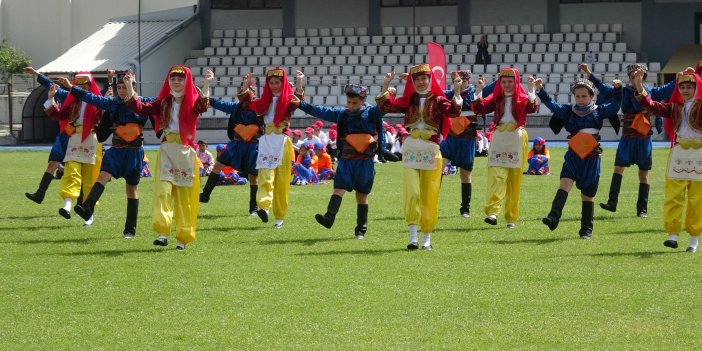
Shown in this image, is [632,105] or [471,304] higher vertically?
[632,105]

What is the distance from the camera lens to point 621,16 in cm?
4247

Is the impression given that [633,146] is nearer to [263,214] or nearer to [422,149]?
[422,149]

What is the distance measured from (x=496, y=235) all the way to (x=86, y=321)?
6013 mm

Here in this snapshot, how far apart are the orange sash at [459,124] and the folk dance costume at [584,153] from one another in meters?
2.83

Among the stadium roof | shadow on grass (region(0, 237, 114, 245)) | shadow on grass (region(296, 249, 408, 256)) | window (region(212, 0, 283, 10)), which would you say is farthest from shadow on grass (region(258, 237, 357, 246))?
window (region(212, 0, 283, 10))

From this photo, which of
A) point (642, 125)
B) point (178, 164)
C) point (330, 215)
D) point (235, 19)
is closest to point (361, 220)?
point (330, 215)

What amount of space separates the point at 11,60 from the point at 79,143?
38.6 metres

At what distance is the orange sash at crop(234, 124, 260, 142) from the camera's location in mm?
16281

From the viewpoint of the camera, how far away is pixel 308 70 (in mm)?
41625

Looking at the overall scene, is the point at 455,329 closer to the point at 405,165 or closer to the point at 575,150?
the point at 405,165

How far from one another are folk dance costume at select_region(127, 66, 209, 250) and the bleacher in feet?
87.1

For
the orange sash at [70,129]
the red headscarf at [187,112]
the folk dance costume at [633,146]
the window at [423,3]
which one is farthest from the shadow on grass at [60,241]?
the window at [423,3]

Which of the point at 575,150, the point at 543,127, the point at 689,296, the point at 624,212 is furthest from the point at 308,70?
the point at 689,296

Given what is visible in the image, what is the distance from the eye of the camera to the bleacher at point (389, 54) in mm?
40188
